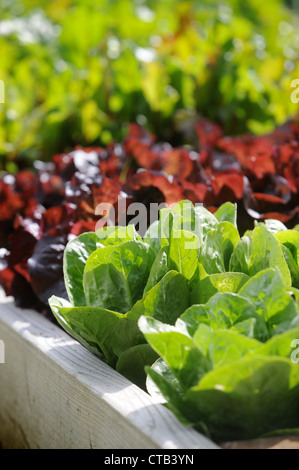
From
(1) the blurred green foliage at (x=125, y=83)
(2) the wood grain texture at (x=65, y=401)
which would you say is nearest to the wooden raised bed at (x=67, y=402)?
(2) the wood grain texture at (x=65, y=401)

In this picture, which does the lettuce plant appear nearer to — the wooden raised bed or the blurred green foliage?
the wooden raised bed

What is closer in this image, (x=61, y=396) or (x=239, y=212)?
(x=61, y=396)

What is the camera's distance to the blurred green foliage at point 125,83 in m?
2.72

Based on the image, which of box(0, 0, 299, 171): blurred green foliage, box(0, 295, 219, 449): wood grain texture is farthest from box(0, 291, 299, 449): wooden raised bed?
box(0, 0, 299, 171): blurred green foliage

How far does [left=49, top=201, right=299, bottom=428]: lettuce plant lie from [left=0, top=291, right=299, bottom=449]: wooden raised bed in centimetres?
4

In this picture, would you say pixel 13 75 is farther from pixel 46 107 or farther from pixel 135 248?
pixel 135 248

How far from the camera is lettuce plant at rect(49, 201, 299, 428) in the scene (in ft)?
2.97

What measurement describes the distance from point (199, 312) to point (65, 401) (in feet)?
1.42

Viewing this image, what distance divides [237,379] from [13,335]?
2.74ft

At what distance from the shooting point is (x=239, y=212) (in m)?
1.64

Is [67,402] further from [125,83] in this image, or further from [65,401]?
[125,83]

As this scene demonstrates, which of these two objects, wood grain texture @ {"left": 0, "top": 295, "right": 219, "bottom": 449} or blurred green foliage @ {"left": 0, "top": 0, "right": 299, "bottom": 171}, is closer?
wood grain texture @ {"left": 0, "top": 295, "right": 219, "bottom": 449}

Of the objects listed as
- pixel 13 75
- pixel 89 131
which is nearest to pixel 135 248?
pixel 89 131

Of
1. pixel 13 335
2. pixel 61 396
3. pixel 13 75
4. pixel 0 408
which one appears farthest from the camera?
pixel 13 75
